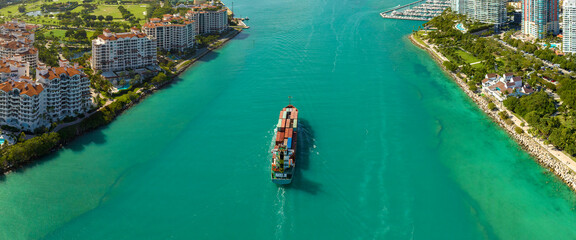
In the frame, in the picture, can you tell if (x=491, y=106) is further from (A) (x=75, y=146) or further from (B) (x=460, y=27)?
(A) (x=75, y=146)

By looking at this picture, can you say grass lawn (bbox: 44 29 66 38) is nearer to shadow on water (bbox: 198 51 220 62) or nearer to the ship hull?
shadow on water (bbox: 198 51 220 62)

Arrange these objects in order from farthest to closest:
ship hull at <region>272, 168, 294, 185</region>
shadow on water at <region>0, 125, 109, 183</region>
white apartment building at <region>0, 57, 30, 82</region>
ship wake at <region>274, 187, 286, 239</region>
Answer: white apartment building at <region>0, 57, 30, 82</region> < shadow on water at <region>0, 125, 109, 183</region> < ship hull at <region>272, 168, 294, 185</region> < ship wake at <region>274, 187, 286, 239</region>

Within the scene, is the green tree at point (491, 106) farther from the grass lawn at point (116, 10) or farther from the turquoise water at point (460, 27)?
the grass lawn at point (116, 10)

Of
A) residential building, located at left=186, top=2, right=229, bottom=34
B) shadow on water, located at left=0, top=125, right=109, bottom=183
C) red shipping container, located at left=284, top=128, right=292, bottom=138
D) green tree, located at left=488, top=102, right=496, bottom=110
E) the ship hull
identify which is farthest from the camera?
residential building, located at left=186, top=2, right=229, bottom=34

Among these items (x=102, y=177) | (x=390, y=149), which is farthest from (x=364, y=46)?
(x=102, y=177)

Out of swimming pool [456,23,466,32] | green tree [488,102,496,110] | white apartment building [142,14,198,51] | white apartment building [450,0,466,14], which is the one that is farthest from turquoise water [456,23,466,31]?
white apartment building [142,14,198,51]
